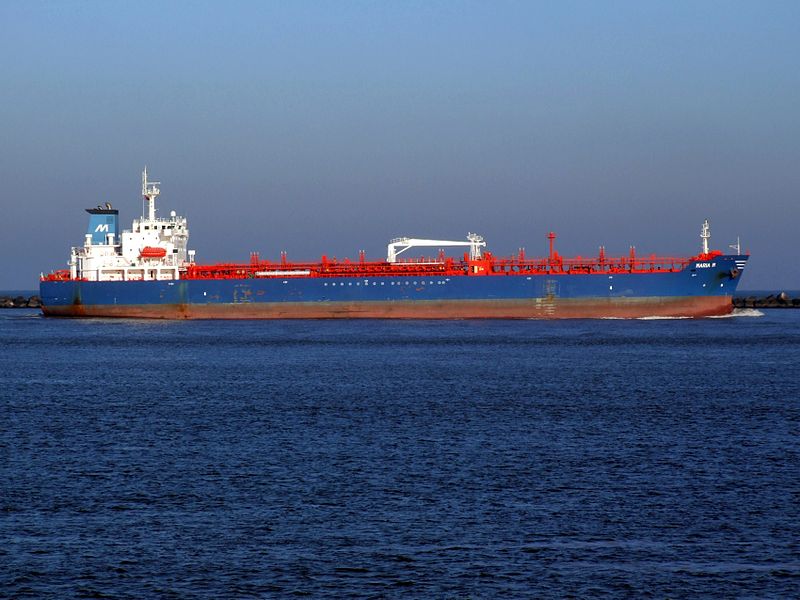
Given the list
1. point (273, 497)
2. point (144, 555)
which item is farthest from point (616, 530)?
point (144, 555)

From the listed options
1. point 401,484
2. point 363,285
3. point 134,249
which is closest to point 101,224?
point 134,249

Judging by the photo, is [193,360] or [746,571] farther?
[193,360]

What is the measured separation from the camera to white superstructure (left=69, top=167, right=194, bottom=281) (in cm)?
7475

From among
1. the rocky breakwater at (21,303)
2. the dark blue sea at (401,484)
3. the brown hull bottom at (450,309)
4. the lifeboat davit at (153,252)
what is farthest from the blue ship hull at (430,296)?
the rocky breakwater at (21,303)

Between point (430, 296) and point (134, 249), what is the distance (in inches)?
911

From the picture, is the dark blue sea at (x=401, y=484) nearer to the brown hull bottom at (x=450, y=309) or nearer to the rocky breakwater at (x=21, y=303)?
the brown hull bottom at (x=450, y=309)

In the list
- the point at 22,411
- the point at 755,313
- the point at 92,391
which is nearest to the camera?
the point at 22,411

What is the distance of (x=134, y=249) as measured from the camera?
75812mm

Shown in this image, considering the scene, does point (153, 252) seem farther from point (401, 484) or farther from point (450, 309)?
point (401, 484)

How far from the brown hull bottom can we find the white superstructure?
321 cm

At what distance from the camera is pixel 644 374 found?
37781mm

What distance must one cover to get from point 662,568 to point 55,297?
6892 cm

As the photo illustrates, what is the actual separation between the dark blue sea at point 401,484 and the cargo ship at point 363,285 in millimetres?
27442

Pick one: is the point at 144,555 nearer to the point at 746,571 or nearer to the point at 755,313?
the point at 746,571
